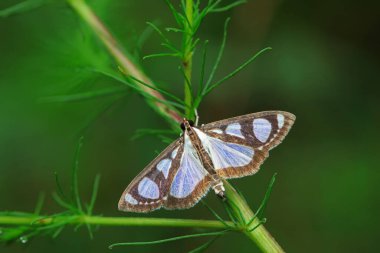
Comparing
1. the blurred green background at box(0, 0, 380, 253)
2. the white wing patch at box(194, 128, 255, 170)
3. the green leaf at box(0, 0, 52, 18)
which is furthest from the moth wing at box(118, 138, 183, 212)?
the blurred green background at box(0, 0, 380, 253)

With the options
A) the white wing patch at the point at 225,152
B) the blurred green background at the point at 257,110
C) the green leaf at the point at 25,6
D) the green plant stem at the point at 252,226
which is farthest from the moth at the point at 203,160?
the blurred green background at the point at 257,110

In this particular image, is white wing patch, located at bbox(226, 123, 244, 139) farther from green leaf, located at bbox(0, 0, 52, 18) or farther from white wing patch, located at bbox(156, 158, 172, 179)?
green leaf, located at bbox(0, 0, 52, 18)

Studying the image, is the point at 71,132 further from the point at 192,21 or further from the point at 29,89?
the point at 192,21

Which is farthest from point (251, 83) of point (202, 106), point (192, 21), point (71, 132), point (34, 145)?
point (192, 21)

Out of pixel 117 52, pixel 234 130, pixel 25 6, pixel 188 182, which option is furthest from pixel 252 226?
pixel 25 6

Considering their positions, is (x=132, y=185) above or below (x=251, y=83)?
below

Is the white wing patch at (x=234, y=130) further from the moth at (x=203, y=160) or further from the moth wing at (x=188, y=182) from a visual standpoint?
the moth wing at (x=188, y=182)
